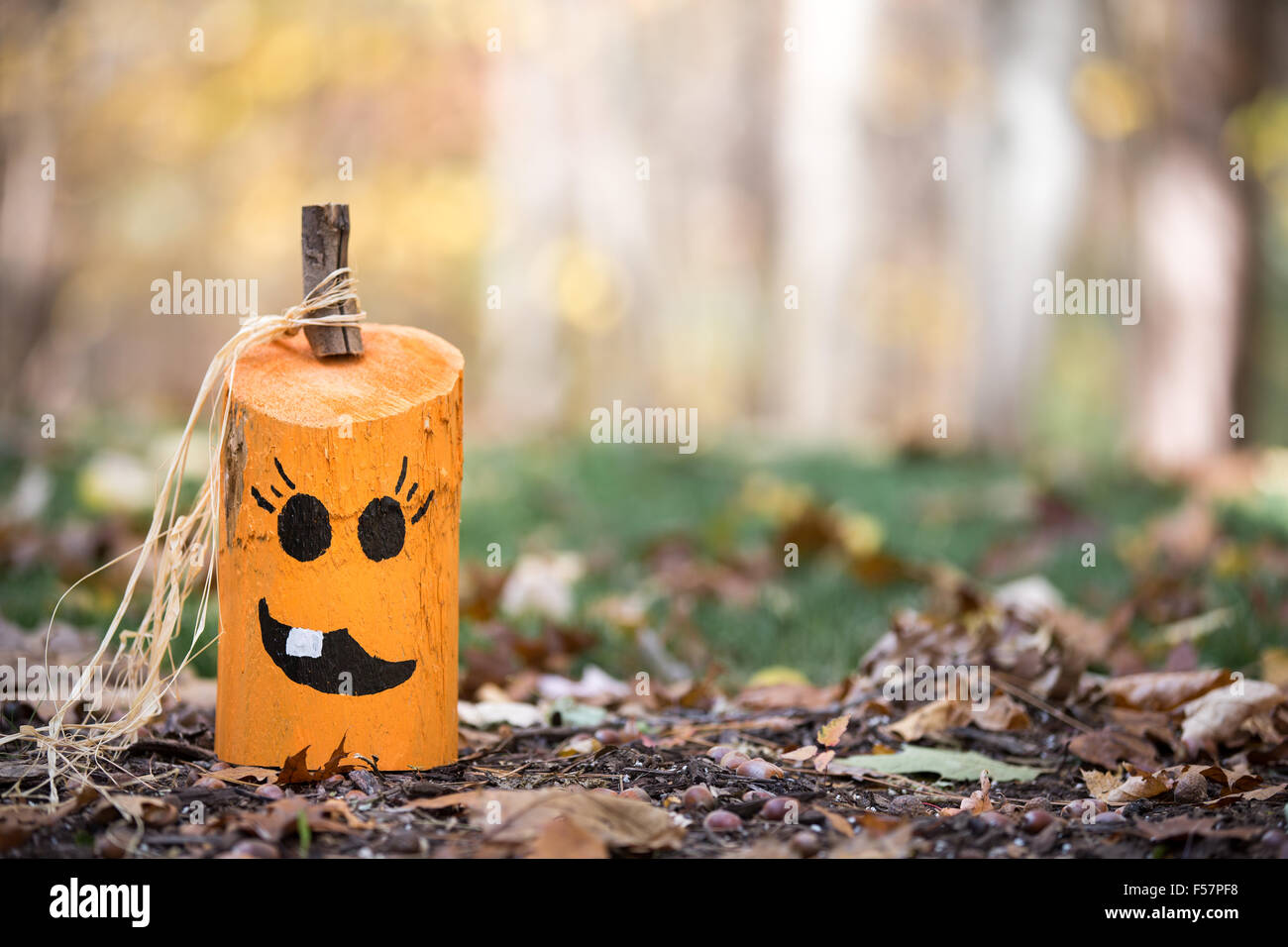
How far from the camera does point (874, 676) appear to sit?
116 inches

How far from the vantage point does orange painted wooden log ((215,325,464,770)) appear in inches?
86.6

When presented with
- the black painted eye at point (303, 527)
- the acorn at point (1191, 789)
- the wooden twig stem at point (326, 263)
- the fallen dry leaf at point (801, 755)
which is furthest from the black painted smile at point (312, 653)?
the acorn at point (1191, 789)

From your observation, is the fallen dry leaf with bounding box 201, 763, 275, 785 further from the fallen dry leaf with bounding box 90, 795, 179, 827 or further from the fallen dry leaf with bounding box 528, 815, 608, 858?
the fallen dry leaf with bounding box 528, 815, 608, 858

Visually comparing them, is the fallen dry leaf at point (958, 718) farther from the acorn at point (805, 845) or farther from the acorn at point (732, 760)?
the acorn at point (805, 845)

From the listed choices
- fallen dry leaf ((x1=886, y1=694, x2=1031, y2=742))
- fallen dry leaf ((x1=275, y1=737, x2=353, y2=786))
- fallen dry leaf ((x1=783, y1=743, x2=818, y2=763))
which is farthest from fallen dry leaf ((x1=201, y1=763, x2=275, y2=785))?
fallen dry leaf ((x1=886, y1=694, x2=1031, y2=742))

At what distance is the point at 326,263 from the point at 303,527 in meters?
0.55

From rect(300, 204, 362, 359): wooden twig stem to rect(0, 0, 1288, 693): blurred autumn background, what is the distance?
111cm

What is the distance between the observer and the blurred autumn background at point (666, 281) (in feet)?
13.6

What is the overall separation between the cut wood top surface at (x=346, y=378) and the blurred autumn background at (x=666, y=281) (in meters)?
1.05

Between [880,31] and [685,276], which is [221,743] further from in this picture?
[685,276]

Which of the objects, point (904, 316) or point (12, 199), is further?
point (904, 316)
